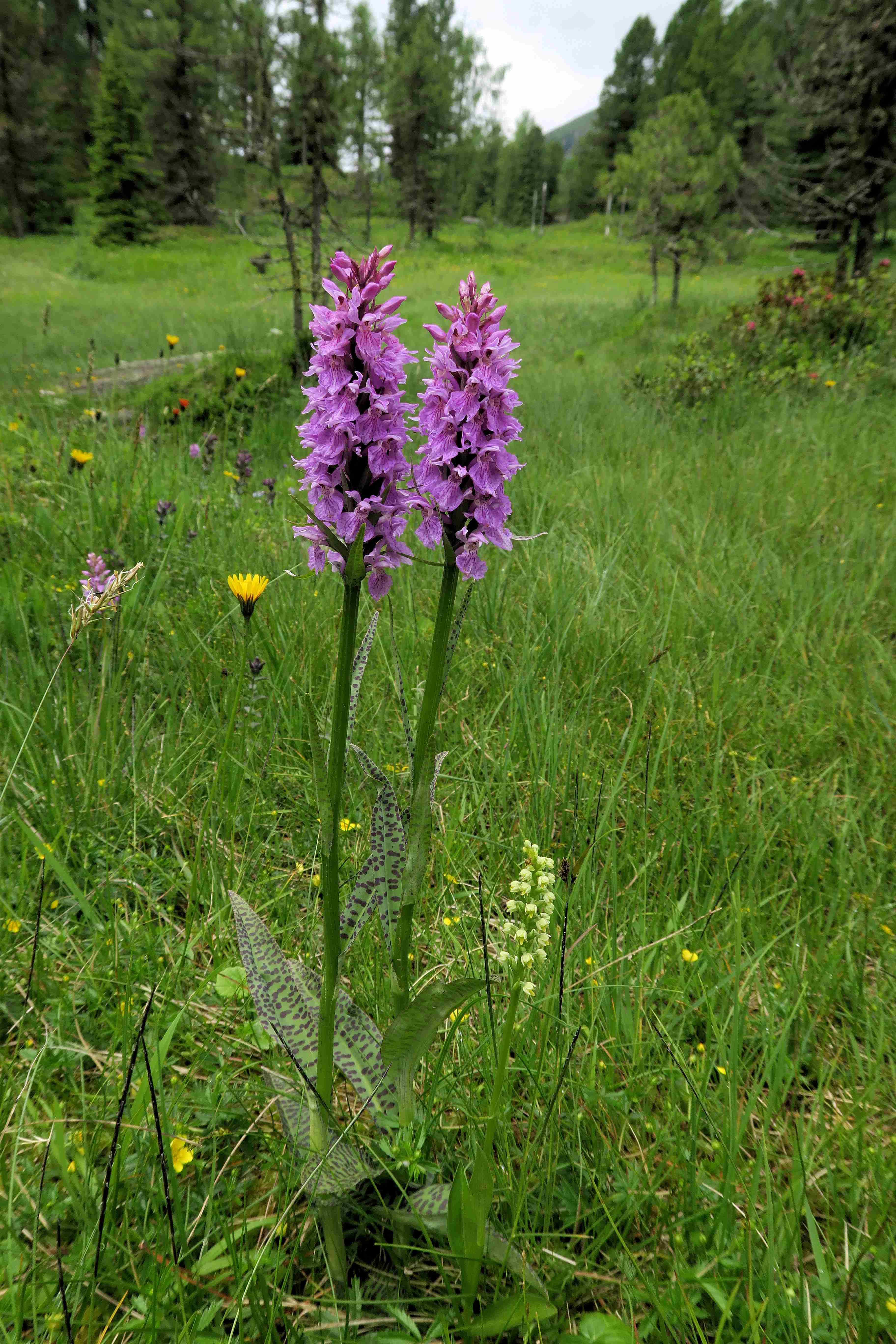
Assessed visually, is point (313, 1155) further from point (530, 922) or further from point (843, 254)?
point (843, 254)

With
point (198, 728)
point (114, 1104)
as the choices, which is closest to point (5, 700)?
point (198, 728)

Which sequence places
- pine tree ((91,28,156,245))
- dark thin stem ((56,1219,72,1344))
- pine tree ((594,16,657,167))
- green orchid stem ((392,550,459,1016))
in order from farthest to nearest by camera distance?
pine tree ((594,16,657,167))
pine tree ((91,28,156,245))
green orchid stem ((392,550,459,1016))
dark thin stem ((56,1219,72,1344))

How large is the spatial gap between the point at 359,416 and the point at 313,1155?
110 centimetres

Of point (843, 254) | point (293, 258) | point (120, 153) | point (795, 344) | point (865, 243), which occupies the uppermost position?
point (120, 153)

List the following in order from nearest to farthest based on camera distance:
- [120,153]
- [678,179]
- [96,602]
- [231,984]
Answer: [96,602], [231,984], [678,179], [120,153]

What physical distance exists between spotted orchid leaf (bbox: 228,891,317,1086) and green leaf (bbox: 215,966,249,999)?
325 millimetres

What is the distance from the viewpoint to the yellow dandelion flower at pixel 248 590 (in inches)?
61.3

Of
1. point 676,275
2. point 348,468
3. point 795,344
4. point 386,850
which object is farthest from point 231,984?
point 676,275

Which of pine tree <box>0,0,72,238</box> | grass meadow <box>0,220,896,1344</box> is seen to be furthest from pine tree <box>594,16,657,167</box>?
grass meadow <box>0,220,896,1344</box>

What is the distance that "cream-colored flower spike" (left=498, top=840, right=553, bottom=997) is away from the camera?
895mm

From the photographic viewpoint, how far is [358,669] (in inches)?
A: 42.6

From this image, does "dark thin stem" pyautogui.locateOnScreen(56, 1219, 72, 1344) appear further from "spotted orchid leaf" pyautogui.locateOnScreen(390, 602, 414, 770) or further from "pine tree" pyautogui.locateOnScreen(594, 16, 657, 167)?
"pine tree" pyautogui.locateOnScreen(594, 16, 657, 167)

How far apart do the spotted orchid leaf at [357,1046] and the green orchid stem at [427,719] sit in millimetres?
99

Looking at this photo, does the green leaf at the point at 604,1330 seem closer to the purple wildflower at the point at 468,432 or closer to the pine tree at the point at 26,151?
the purple wildflower at the point at 468,432
